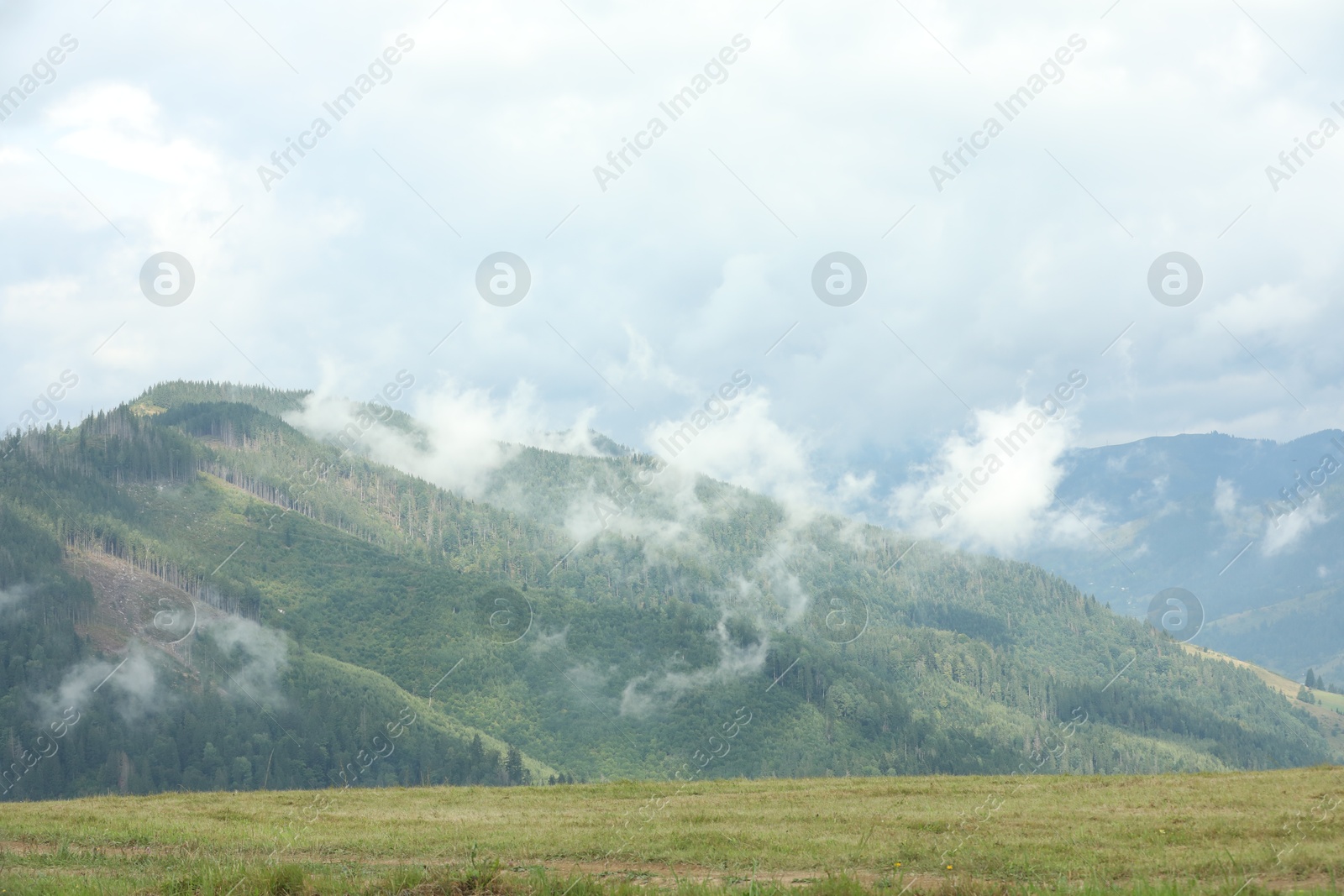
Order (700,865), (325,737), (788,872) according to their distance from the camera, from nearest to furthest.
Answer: (788,872), (700,865), (325,737)

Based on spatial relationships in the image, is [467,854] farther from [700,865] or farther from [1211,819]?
[1211,819]

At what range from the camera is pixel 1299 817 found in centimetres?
2152

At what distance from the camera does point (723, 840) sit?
890 inches

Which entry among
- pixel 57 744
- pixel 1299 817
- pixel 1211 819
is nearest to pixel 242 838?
pixel 1211 819

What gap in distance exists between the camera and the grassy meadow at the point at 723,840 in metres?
17.0

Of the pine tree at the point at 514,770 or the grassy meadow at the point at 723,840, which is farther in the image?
the pine tree at the point at 514,770

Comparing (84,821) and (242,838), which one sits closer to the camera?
(242,838)

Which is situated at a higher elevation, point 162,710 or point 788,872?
point 788,872

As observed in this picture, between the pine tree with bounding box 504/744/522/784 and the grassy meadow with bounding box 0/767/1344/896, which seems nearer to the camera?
the grassy meadow with bounding box 0/767/1344/896

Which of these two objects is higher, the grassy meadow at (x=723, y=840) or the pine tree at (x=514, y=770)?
the grassy meadow at (x=723, y=840)

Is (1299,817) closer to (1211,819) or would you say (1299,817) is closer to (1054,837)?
(1211,819)

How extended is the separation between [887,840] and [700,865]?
4.61 meters

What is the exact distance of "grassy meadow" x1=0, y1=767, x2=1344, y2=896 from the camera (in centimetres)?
1703

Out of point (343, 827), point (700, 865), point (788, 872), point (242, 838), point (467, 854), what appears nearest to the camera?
point (788, 872)
